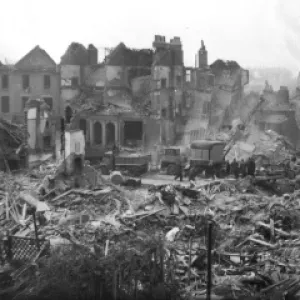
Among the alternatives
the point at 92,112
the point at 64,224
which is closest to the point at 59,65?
the point at 92,112

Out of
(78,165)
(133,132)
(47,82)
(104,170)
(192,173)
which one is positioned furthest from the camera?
(47,82)

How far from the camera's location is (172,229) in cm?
1950

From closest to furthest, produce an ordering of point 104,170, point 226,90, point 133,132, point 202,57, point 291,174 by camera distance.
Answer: point 291,174, point 104,170, point 133,132, point 226,90, point 202,57

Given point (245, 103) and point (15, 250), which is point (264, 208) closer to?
point (15, 250)

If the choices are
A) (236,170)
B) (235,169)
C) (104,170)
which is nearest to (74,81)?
(104,170)

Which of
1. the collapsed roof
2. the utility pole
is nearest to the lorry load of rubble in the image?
the utility pole

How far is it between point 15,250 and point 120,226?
6.01 m

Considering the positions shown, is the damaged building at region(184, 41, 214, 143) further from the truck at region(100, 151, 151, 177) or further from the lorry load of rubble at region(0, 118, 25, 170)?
Answer: the lorry load of rubble at region(0, 118, 25, 170)

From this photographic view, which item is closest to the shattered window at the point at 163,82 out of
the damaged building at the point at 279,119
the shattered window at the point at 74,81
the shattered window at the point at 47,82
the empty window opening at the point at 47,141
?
the shattered window at the point at 74,81

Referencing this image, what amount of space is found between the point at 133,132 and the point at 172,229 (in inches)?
1067

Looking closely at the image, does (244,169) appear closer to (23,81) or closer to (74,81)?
(23,81)

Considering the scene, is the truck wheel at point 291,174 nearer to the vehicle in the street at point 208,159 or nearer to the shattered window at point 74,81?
the vehicle in the street at point 208,159

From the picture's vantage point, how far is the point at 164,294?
12.8 meters

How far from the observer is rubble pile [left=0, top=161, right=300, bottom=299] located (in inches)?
527
